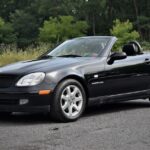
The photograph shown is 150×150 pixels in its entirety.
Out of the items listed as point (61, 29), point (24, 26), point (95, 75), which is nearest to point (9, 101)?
point (95, 75)

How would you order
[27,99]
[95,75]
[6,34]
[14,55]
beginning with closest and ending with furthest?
[27,99] → [95,75] → [14,55] → [6,34]

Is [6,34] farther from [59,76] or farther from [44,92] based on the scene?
[44,92]

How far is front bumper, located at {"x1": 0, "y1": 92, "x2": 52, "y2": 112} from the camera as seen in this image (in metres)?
7.57

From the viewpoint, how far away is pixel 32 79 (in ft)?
25.2

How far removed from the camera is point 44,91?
7.64 m

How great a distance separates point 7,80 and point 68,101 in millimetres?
992

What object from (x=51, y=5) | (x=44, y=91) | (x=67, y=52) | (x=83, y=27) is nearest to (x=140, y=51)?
(x=67, y=52)

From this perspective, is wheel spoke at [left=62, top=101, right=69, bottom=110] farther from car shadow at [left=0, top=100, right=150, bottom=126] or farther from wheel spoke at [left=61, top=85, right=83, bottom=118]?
car shadow at [left=0, top=100, right=150, bottom=126]

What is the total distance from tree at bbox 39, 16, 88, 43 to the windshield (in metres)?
69.8

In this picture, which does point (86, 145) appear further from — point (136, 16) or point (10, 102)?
point (136, 16)

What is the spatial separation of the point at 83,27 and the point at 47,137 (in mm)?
78225

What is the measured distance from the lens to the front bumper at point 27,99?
7.57 m

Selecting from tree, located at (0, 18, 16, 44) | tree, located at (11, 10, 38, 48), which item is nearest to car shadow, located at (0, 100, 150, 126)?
tree, located at (0, 18, 16, 44)

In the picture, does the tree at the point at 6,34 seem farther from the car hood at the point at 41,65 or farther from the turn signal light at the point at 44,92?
the turn signal light at the point at 44,92
